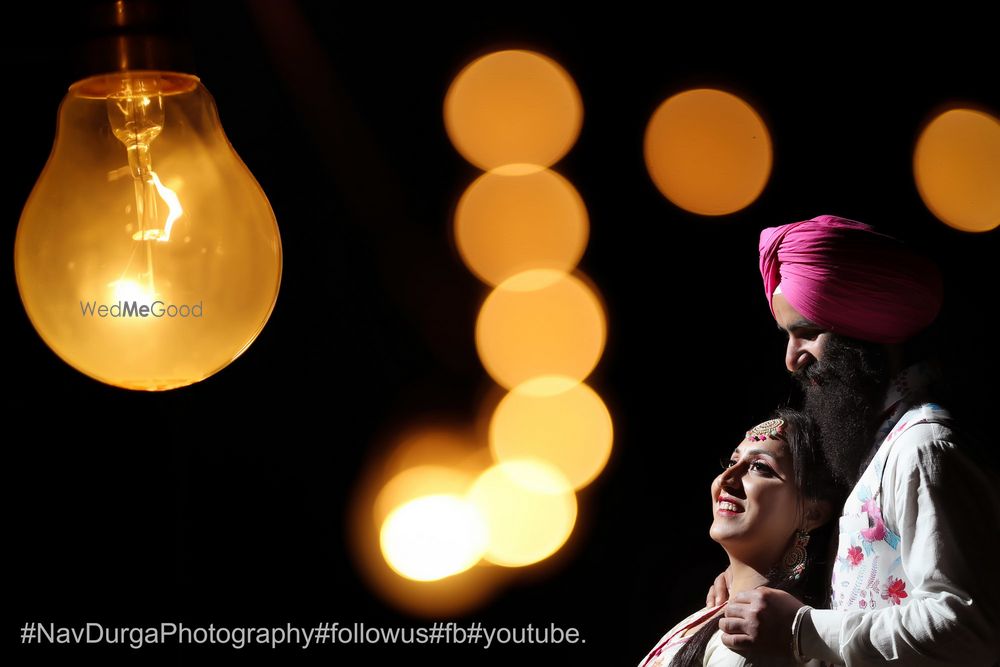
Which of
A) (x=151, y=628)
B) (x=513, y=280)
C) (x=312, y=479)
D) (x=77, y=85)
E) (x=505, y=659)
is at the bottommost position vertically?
(x=505, y=659)

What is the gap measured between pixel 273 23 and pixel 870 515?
173 cm

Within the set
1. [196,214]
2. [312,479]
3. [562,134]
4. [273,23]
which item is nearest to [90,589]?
[312,479]

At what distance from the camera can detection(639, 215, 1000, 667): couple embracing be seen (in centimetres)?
112

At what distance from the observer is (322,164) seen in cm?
248

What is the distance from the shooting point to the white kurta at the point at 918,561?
3.64 feet

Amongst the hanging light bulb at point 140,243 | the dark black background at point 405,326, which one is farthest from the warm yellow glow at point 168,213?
the dark black background at point 405,326

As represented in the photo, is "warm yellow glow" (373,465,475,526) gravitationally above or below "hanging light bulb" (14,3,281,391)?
below

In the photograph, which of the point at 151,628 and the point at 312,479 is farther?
the point at 312,479

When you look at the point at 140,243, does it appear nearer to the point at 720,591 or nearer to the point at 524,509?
the point at 720,591

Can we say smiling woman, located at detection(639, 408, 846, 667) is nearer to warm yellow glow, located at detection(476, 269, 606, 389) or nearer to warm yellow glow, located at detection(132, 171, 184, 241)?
warm yellow glow, located at detection(132, 171, 184, 241)

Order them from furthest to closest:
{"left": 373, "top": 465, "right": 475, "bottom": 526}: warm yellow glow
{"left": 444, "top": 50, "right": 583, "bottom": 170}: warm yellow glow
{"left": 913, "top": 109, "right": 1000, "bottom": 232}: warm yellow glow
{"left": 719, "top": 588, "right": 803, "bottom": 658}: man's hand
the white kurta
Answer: {"left": 373, "top": 465, "right": 475, "bottom": 526}: warm yellow glow → {"left": 444, "top": 50, "right": 583, "bottom": 170}: warm yellow glow → {"left": 913, "top": 109, "right": 1000, "bottom": 232}: warm yellow glow → {"left": 719, "top": 588, "right": 803, "bottom": 658}: man's hand → the white kurta

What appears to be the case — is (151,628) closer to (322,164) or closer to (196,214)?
(322,164)

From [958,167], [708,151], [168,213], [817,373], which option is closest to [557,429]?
[708,151]

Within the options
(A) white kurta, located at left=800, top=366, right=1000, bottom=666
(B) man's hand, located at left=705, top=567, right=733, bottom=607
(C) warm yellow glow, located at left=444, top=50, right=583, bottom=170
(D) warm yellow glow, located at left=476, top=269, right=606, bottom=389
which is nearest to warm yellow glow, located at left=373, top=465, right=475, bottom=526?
(D) warm yellow glow, located at left=476, top=269, right=606, bottom=389
